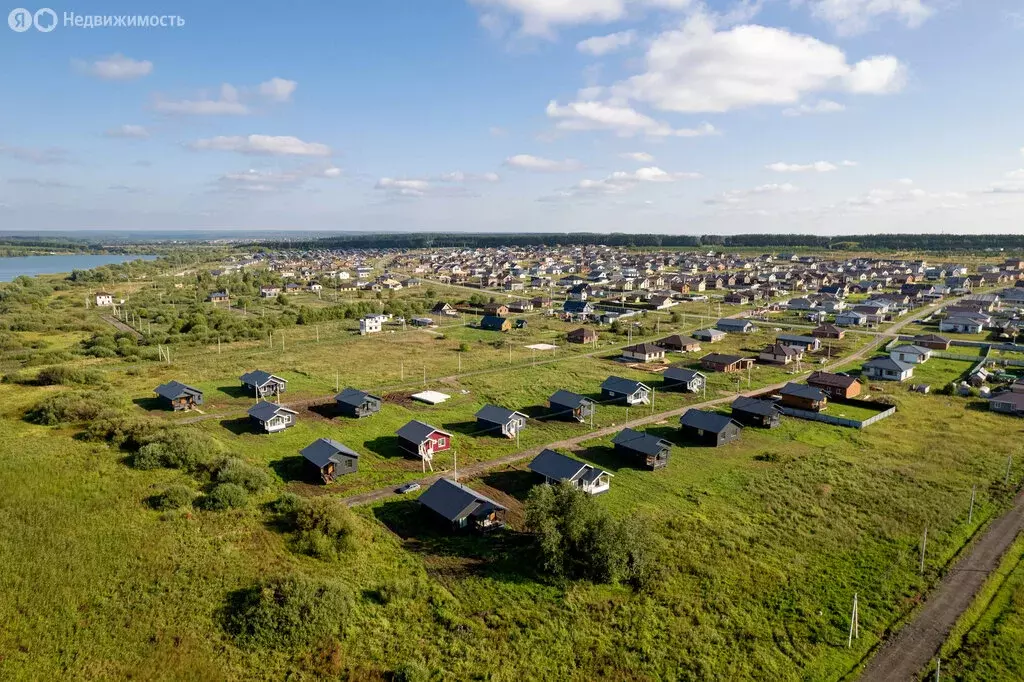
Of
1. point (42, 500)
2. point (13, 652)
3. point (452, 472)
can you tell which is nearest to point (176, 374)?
point (42, 500)

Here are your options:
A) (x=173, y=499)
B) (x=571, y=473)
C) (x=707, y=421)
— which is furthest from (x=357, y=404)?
(x=707, y=421)

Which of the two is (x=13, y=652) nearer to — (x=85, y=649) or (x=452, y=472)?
(x=85, y=649)

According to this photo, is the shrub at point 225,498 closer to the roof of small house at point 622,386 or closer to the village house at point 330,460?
the village house at point 330,460

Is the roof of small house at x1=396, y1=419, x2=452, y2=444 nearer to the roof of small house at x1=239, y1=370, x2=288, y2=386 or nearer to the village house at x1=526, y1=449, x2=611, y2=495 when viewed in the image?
the village house at x1=526, y1=449, x2=611, y2=495

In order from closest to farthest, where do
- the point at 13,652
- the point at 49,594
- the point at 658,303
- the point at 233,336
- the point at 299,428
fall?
the point at 13,652, the point at 49,594, the point at 299,428, the point at 233,336, the point at 658,303

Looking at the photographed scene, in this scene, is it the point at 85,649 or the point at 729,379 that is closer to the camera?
the point at 85,649

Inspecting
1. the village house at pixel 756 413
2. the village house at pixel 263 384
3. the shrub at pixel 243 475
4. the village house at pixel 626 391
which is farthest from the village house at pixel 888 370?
the village house at pixel 263 384

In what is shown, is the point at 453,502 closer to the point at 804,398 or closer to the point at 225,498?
the point at 225,498
